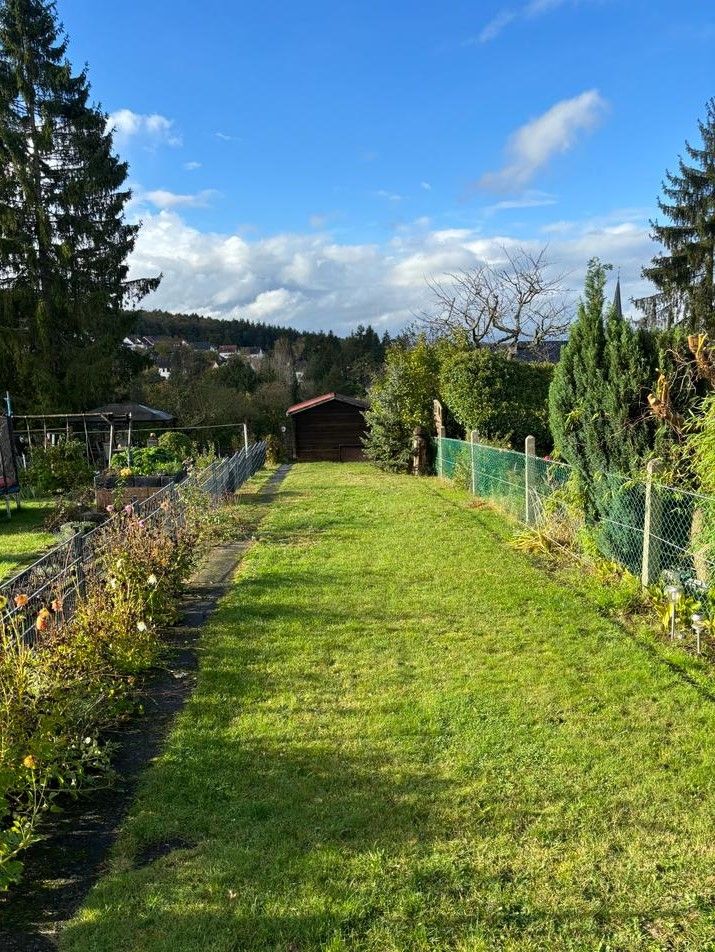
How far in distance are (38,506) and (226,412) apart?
16.1 metres

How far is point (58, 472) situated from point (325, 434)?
13.7 meters

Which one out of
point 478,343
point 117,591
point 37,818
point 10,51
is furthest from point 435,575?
point 10,51

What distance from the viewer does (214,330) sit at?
6712 centimetres

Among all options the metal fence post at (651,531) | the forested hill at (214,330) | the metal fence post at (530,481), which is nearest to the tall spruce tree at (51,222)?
the metal fence post at (530,481)

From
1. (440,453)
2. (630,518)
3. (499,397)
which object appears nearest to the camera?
(630,518)

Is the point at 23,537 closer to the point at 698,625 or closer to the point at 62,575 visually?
the point at 62,575

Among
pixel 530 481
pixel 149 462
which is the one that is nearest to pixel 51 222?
pixel 149 462

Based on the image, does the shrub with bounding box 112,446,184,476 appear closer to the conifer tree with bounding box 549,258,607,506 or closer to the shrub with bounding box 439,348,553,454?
the shrub with bounding box 439,348,553,454

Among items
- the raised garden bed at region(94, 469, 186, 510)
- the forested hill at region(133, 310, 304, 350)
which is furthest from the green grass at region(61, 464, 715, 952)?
the forested hill at region(133, 310, 304, 350)

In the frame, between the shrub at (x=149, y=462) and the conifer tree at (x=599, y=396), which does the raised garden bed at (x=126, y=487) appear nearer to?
the shrub at (x=149, y=462)

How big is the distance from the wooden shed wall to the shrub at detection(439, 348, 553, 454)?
11088 mm

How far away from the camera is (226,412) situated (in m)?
28.6

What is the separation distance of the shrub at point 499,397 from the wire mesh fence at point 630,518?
243 inches

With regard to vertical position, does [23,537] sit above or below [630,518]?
below
